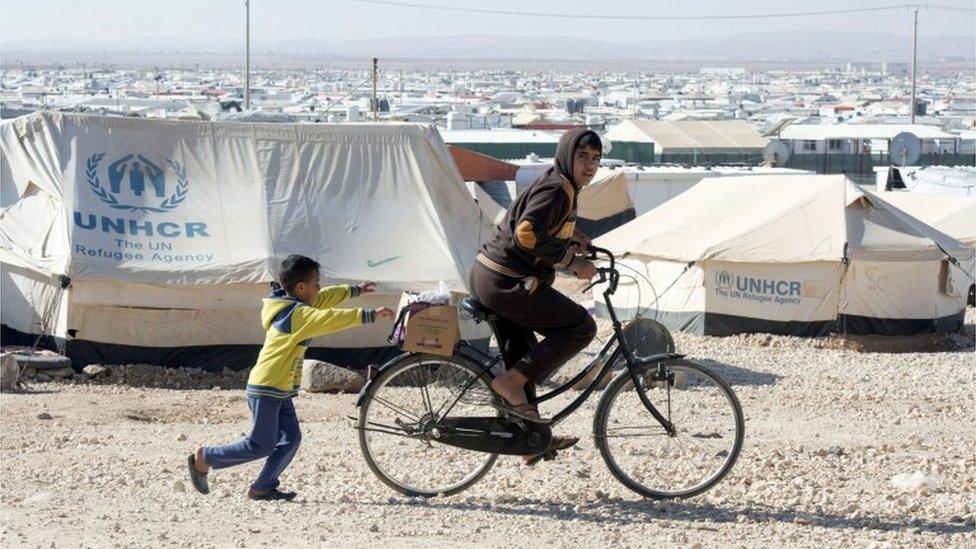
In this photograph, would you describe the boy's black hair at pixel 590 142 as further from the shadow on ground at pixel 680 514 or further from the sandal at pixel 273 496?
the sandal at pixel 273 496

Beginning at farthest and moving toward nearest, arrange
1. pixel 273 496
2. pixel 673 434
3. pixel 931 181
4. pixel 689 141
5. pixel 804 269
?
pixel 689 141, pixel 931 181, pixel 804 269, pixel 673 434, pixel 273 496

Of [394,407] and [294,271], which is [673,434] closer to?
[394,407]

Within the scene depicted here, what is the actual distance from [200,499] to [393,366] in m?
1.14

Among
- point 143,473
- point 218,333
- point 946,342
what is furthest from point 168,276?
point 946,342

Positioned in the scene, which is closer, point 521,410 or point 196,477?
point 521,410

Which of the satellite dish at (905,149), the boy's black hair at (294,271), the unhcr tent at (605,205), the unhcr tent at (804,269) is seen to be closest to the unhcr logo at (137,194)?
the unhcr tent at (804,269)

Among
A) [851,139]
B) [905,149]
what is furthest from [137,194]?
[851,139]

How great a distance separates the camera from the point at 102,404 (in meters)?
12.0

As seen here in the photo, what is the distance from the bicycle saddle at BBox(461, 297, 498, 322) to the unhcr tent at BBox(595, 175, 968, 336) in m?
11.0

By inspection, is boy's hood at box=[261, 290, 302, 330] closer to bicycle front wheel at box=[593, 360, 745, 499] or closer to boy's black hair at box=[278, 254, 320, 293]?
boy's black hair at box=[278, 254, 320, 293]

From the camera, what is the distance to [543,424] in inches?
272

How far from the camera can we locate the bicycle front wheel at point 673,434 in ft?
23.1

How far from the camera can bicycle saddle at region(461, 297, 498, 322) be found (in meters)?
6.73

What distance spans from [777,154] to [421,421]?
41776mm
